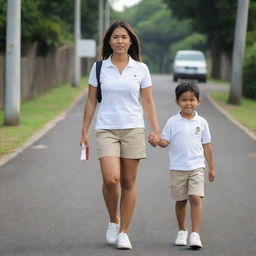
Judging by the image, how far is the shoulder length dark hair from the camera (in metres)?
6.96

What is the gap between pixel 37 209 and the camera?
337 inches

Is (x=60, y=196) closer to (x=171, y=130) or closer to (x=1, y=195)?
(x=1, y=195)

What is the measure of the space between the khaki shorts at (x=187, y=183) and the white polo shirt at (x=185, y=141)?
5 centimetres

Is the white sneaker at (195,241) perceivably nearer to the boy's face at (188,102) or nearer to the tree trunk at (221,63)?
the boy's face at (188,102)

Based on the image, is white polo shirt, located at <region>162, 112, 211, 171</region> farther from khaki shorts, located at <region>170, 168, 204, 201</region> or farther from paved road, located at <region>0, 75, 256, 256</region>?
paved road, located at <region>0, 75, 256, 256</region>

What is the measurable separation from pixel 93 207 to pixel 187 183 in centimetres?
195

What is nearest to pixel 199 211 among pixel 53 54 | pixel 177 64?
pixel 53 54

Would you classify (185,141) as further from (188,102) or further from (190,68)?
(190,68)

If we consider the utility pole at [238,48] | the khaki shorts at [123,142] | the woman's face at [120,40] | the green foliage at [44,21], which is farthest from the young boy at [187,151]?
the utility pole at [238,48]

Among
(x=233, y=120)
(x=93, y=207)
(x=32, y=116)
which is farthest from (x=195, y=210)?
(x=32, y=116)

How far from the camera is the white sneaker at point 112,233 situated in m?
6.95

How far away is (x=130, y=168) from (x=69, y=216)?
153 centimetres

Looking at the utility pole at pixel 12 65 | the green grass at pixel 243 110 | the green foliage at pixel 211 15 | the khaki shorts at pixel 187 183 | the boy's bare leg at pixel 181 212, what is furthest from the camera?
the green foliage at pixel 211 15

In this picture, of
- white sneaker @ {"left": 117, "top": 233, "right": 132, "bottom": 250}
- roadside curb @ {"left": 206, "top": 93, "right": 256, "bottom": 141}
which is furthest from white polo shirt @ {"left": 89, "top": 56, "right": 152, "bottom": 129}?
roadside curb @ {"left": 206, "top": 93, "right": 256, "bottom": 141}
